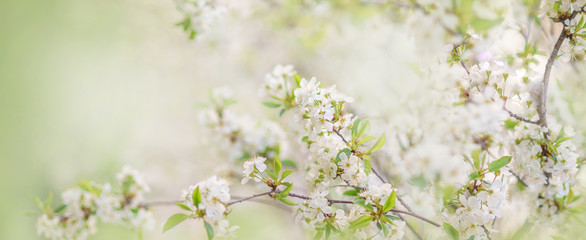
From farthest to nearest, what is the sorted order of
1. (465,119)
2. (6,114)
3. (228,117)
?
(6,114), (228,117), (465,119)

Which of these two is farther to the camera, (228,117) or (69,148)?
(69,148)

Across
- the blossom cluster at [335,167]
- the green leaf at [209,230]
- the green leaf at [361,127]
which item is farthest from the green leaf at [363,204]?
the green leaf at [209,230]

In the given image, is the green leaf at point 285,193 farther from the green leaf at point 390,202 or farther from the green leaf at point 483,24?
the green leaf at point 483,24

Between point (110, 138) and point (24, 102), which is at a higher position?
point (24, 102)

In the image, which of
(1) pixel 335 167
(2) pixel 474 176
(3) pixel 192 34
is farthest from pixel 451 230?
(3) pixel 192 34

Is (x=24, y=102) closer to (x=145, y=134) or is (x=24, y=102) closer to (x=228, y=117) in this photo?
(x=145, y=134)

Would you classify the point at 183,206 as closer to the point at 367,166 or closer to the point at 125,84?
the point at 367,166

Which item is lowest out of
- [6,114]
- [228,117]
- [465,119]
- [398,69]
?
[465,119]

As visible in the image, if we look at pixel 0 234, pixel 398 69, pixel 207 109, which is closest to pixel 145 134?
pixel 0 234

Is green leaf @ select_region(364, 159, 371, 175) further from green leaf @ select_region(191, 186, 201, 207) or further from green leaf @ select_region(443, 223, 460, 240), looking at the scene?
green leaf @ select_region(191, 186, 201, 207)
